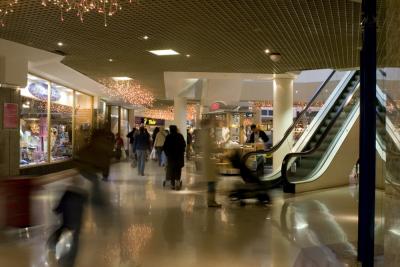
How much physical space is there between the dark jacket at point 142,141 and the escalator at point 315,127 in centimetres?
332

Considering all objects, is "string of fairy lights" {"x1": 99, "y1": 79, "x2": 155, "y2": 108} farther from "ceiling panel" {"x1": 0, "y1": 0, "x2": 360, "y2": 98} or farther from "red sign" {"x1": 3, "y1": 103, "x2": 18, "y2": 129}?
"red sign" {"x1": 3, "y1": 103, "x2": 18, "y2": 129}

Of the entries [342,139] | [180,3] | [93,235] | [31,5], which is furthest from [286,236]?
[342,139]

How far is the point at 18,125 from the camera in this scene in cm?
1002

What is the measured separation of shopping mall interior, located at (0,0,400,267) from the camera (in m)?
4.36

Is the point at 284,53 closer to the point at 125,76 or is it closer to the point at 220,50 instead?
the point at 220,50

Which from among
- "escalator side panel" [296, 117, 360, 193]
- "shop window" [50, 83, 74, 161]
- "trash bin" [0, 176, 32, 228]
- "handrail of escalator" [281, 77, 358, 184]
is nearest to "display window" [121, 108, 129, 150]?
"shop window" [50, 83, 74, 161]

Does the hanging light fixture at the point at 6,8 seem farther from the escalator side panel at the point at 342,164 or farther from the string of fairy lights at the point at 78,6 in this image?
the escalator side panel at the point at 342,164

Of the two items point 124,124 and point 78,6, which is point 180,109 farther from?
point 78,6

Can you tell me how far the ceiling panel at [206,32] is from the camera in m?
6.73

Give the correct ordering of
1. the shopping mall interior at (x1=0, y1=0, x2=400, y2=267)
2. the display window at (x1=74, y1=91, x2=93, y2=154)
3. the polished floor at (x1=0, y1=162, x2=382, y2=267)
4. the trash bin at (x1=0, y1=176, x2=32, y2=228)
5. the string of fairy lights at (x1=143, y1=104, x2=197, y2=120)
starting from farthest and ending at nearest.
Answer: the string of fairy lights at (x1=143, y1=104, x2=197, y2=120) → the display window at (x1=74, y1=91, x2=93, y2=154) → the trash bin at (x1=0, y1=176, x2=32, y2=228) → the polished floor at (x1=0, y1=162, x2=382, y2=267) → the shopping mall interior at (x1=0, y1=0, x2=400, y2=267)

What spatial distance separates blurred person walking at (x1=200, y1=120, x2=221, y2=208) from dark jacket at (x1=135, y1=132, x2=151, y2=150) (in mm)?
5951

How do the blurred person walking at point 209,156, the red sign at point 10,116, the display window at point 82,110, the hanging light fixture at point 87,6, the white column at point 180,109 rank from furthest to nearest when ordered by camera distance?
the white column at point 180,109 < the display window at point 82,110 < the red sign at point 10,116 < the blurred person walking at point 209,156 < the hanging light fixture at point 87,6

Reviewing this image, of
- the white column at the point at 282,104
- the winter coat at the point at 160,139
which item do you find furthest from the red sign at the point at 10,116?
the white column at the point at 282,104

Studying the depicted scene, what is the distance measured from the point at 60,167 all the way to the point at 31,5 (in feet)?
27.9
